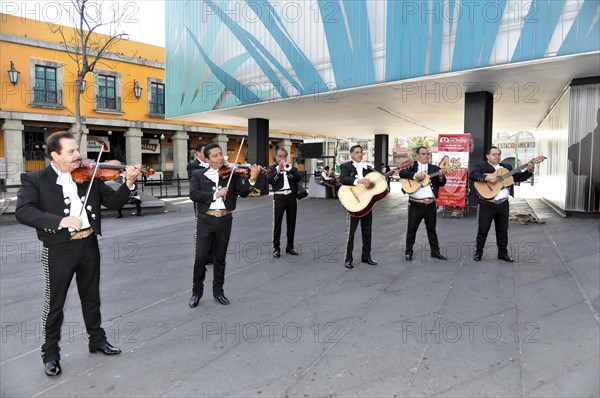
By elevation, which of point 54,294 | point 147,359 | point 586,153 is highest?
point 586,153

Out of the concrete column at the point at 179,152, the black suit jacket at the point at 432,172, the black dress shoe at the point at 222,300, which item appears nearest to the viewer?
the black dress shoe at the point at 222,300

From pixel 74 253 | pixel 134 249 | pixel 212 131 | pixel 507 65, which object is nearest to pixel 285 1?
pixel 507 65

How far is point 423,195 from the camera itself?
6.64 metres

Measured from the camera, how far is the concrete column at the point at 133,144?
26.0 meters

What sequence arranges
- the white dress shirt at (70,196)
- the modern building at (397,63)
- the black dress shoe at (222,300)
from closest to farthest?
the white dress shirt at (70,196), the black dress shoe at (222,300), the modern building at (397,63)

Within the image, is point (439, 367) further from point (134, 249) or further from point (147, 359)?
point (134, 249)

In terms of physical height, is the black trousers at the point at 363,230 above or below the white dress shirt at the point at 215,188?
below

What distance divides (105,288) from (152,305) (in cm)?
106

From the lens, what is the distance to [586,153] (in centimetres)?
1066

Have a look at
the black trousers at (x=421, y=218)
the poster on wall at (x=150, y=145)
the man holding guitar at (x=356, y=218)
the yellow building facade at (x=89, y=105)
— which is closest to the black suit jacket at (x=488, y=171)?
the black trousers at (x=421, y=218)

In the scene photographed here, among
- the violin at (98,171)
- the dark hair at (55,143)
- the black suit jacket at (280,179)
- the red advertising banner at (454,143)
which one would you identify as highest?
the red advertising banner at (454,143)

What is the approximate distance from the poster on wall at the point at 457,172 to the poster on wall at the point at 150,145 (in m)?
22.1

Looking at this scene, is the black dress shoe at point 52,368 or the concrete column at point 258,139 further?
the concrete column at point 258,139

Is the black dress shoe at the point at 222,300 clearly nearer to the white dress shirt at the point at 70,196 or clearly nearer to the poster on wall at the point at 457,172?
the white dress shirt at the point at 70,196
